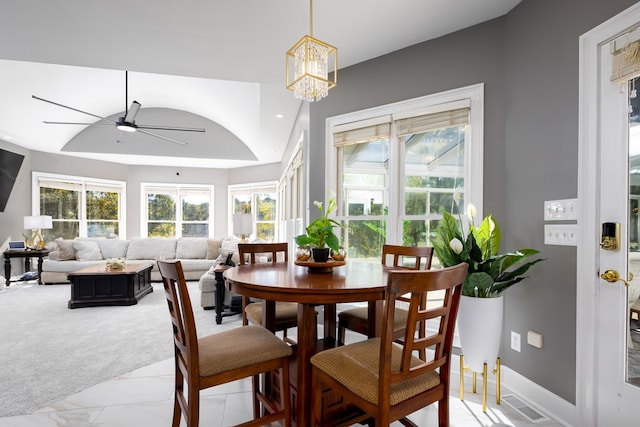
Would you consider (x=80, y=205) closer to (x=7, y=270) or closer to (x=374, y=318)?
(x=7, y=270)

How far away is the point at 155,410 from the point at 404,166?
263cm

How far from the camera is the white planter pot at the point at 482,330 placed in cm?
190

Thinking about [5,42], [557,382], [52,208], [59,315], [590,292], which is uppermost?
[5,42]

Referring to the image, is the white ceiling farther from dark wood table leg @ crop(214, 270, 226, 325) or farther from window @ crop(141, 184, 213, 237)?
window @ crop(141, 184, 213, 237)

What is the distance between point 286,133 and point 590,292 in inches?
195

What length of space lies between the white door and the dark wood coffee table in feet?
16.3

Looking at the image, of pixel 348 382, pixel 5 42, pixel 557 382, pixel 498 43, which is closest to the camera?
pixel 348 382

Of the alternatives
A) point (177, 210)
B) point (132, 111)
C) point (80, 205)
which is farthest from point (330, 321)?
point (80, 205)

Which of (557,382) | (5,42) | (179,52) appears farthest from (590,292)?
(5,42)

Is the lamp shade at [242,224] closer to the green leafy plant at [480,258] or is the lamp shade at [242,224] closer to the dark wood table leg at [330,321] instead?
the dark wood table leg at [330,321]

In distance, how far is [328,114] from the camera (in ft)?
11.2

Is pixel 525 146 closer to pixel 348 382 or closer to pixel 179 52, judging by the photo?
pixel 348 382

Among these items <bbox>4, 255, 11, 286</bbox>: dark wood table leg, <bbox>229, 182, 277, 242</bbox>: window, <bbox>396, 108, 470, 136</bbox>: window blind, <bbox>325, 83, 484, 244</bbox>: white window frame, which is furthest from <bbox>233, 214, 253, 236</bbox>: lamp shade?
<bbox>4, 255, 11, 286</bbox>: dark wood table leg

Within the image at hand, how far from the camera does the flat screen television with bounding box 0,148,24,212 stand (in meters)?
5.93
